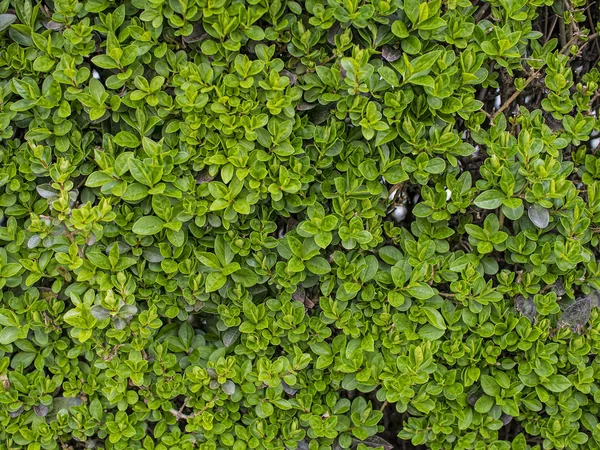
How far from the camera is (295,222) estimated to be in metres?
2.43

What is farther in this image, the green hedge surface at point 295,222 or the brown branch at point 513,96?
the brown branch at point 513,96

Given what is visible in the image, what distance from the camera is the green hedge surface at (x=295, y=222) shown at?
7.24ft

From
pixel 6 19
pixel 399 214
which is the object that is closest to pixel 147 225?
pixel 6 19

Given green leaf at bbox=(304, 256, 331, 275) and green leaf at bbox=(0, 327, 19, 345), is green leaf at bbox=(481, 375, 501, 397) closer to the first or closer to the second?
green leaf at bbox=(304, 256, 331, 275)

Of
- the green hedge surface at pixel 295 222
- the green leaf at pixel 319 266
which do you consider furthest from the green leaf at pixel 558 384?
the green leaf at pixel 319 266

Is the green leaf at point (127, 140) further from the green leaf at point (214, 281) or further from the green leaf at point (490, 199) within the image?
the green leaf at point (490, 199)

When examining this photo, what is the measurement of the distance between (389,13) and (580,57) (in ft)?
3.10

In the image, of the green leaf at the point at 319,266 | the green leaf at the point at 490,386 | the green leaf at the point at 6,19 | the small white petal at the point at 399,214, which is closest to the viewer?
the green leaf at the point at 6,19

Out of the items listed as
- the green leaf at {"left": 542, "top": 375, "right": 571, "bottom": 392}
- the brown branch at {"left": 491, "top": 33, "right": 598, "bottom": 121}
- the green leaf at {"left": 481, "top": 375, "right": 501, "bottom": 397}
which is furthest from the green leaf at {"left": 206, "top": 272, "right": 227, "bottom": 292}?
the green leaf at {"left": 542, "top": 375, "right": 571, "bottom": 392}

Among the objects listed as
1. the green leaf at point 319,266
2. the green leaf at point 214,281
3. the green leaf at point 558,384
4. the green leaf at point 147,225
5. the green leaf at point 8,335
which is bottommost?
the green leaf at point 558,384

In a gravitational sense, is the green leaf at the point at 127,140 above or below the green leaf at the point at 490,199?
above

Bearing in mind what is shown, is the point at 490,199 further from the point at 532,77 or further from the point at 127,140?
the point at 127,140

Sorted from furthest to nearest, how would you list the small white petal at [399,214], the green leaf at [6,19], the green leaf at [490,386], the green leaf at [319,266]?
1. the small white petal at [399,214]
2. the green leaf at [490,386]
3. the green leaf at [319,266]
4. the green leaf at [6,19]

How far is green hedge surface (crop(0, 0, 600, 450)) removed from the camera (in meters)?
2.21
